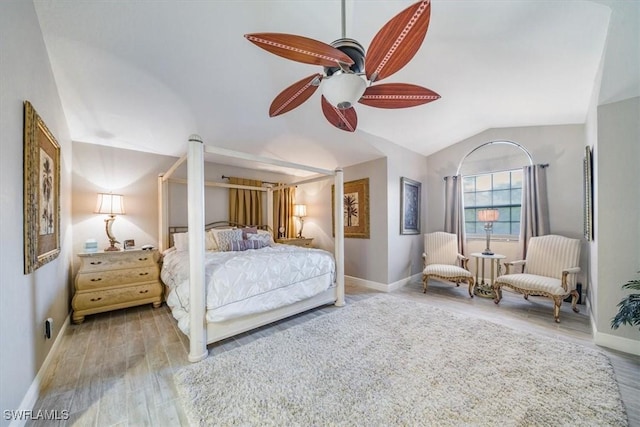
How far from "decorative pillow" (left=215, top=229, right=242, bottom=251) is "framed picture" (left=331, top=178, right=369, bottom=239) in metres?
2.20

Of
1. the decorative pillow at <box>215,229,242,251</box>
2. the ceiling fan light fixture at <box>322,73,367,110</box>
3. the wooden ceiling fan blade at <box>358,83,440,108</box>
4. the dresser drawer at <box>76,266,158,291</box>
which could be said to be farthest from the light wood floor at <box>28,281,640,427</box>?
the wooden ceiling fan blade at <box>358,83,440,108</box>

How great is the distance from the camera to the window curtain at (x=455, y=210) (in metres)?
4.73

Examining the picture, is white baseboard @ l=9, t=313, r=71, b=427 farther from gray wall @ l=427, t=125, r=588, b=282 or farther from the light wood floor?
gray wall @ l=427, t=125, r=588, b=282

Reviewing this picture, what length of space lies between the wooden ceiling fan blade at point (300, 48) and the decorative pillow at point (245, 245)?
302 centimetres

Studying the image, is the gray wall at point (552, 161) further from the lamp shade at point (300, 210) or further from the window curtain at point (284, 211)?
the window curtain at point (284, 211)

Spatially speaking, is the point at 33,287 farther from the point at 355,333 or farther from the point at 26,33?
the point at 355,333

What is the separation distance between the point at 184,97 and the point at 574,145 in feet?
19.1

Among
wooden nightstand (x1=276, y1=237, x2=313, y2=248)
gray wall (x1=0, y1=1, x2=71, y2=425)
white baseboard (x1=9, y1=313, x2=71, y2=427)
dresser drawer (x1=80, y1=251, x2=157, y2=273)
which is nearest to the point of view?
gray wall (x1=0, y1=1, x2=71, y2=425)

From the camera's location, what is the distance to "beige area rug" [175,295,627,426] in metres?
1.51

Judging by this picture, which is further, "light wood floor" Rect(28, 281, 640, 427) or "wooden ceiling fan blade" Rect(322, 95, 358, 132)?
"wooden ceiling fan blade" Rect(322, 95, 358, 132)

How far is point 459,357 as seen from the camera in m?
2.15

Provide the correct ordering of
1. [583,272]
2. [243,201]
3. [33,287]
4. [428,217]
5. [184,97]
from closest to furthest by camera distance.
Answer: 1. [33,287]
2. [184,97]
3. [583,272]
4. [243,201]
5. [428,217]

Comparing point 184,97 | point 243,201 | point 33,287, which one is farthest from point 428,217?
point 33,287

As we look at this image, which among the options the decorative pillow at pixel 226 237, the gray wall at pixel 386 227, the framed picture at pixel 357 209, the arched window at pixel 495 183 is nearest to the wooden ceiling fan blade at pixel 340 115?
the gray wall at pixel 386 227
